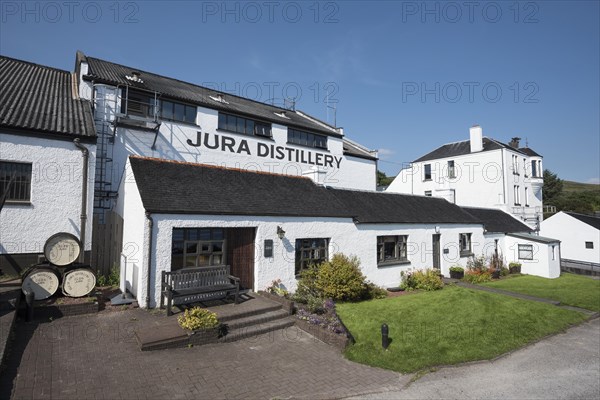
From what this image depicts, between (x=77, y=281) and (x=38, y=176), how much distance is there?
15.7ft

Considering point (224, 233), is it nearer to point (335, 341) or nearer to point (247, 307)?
point (247, 307)

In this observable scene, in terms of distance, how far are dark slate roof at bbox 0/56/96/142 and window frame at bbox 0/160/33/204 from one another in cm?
118

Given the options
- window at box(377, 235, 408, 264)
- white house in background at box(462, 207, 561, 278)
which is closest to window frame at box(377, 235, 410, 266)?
window at box(377, 235, 408, 264)

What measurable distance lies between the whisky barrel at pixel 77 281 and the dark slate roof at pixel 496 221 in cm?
2367

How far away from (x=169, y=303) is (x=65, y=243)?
3.55 m

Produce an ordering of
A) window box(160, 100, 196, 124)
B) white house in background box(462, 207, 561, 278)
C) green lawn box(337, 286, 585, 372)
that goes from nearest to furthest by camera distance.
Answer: green lawn box(337, 286, 585, 372), window box(160, 100, 196, 124), white house in background box(462, 207, 561, 278)

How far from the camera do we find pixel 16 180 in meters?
11.7

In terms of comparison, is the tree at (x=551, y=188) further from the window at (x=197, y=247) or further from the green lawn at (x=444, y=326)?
the window at (x=197, y=247)

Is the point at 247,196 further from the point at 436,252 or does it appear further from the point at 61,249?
the point at 436,252

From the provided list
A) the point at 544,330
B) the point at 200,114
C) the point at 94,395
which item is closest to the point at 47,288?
the point at 94,395

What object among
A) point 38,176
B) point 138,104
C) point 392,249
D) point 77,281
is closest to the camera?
point 77,281

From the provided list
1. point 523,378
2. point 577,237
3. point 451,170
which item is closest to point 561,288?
point 523,378

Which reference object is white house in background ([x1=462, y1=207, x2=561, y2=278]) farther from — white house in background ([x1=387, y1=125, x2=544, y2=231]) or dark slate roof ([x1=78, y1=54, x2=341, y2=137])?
dark slate roof ([x1=78, y1=54, x2=341, y2=137])

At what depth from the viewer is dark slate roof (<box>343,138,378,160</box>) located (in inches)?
1130
